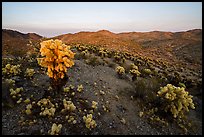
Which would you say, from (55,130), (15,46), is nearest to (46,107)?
(55,130)

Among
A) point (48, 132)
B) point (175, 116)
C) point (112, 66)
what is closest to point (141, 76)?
point (112, 66)

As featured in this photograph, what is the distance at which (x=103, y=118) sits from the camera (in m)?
8.88

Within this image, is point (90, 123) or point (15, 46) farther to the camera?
point (15, 46)

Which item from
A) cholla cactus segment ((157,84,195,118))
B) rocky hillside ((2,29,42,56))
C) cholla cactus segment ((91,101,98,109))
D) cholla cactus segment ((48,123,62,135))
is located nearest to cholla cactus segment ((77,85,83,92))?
cholla cactus segment ((91,101,98,109))

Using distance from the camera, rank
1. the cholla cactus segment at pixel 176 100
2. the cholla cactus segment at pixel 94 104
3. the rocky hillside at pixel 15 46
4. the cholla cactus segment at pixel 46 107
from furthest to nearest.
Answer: the rocky hillside at pixel 15 46 → the cholla cactus segment at pixel 176 100 → the cholla cactus segment at pixel 94 104 → the cholla cactus segment at pixel 46 107

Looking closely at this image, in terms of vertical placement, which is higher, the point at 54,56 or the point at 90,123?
the point at 54,56

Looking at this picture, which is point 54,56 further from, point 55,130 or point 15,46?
point 15,46

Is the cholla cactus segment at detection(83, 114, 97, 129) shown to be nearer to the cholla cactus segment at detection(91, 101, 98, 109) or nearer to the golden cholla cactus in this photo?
the cholla cactus segment at detection(91, 101, 98, 109)

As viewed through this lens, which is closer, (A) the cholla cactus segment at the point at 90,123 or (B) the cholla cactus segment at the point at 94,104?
(A) the cholla cactus segment at the point at 90,123

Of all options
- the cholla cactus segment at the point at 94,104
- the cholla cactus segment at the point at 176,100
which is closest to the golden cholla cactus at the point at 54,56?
the cholla cactus segment at the point at 94,104

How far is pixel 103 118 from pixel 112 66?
690 cm

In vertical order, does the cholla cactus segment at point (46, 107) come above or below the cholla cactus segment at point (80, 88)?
below

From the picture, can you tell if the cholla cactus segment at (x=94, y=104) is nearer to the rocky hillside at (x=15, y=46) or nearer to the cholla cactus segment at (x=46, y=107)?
the cholla cactus segment at (x=46, y=107)

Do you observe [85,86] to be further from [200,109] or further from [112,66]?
[200,109]
